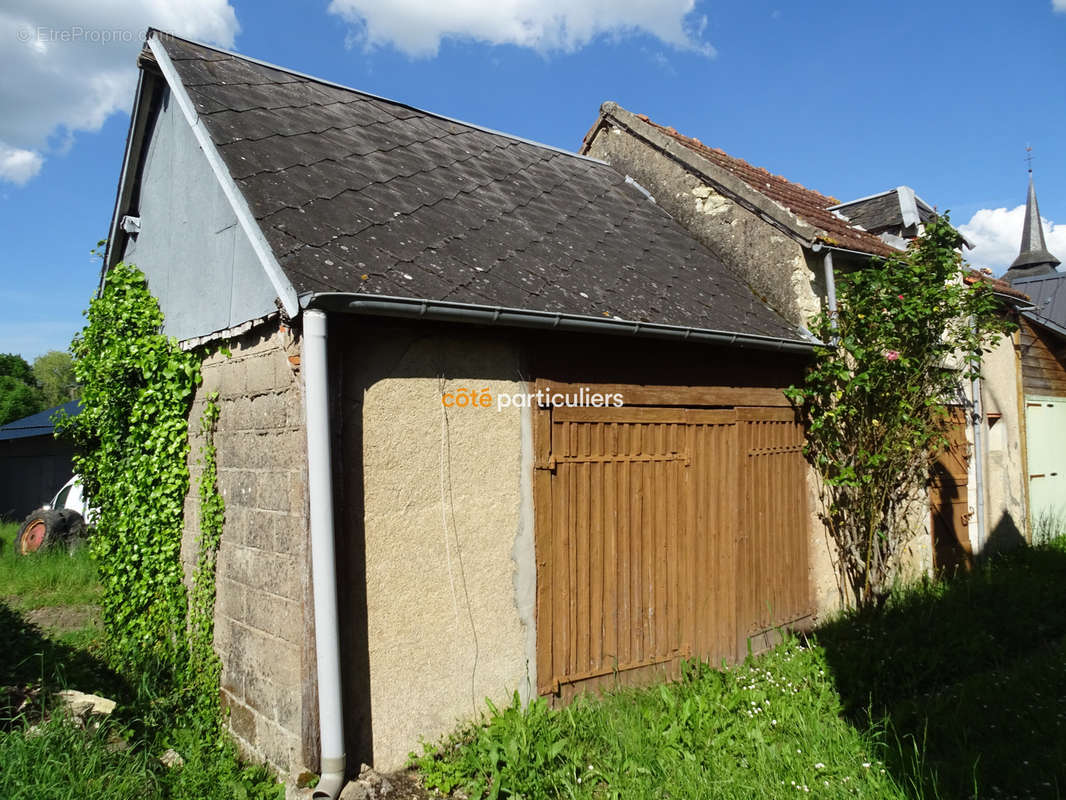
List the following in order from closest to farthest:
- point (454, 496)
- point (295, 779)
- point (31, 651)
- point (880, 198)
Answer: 1. point (295, 779)
2. point (454, 496)
3. point (31, 651)
4. point (880, 198)

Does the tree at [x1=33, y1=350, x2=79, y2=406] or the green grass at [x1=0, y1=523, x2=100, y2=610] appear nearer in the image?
the green grass at [x1=0, y1=523, x2=100, y2=610]

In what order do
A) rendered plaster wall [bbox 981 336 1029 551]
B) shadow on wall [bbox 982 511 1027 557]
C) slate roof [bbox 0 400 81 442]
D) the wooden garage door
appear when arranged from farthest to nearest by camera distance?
slate roof [bbox 0 400 81 442]
rendered plaster wall [bbox 981 336 1029 551]
shadow on wall [bbox 982 511 1027 557]
the wooden garage door

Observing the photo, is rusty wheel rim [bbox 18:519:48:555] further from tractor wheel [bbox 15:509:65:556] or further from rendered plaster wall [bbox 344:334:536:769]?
rendered plaster wall [bbox 344:334:536:769]

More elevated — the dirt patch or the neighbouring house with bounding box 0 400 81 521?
the neighbouring house with bounding box 0 400 81 521

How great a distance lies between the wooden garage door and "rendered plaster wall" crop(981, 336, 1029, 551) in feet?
14.2

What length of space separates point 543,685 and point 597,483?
1314mm

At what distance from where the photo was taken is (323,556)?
138 inches

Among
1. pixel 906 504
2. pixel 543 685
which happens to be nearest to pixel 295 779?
pixel 543 685

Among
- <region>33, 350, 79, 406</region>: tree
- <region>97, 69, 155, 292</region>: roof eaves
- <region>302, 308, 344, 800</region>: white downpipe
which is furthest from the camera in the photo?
<region>33, 350, 79, 406</region>: tree

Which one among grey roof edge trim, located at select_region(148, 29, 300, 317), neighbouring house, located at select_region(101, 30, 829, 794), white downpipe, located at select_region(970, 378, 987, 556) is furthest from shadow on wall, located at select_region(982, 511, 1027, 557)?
grey roof edge trim, located at select_region(148, 29, 300, 317)

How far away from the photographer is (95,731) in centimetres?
384

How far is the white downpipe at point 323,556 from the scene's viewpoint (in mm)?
3479

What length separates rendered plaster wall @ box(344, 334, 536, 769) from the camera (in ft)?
12.6

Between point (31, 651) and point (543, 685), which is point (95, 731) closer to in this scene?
point (31, 651)
